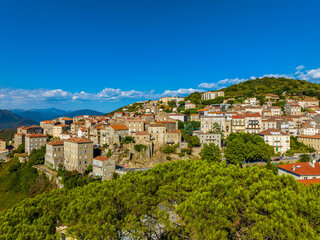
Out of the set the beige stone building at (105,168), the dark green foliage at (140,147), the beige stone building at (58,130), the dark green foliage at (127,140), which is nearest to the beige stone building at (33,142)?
the beige stone building at (58,130)

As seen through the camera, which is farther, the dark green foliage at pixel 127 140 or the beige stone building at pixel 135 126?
the beige stone building at pixel 135 126

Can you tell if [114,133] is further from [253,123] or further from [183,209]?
[183,209]

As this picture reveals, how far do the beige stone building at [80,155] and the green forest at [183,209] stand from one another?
2497 centimetres

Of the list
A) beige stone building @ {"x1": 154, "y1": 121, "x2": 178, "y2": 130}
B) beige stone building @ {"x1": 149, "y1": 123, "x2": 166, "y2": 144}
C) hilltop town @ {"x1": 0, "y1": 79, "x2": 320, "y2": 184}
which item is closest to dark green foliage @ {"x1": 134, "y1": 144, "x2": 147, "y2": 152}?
hilltop town @ {"x1": 0, "y1": 79, "x2": 320, "y2": 184}

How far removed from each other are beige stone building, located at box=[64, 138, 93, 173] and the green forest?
25.0 m

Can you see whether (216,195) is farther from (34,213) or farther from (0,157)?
(0,157)

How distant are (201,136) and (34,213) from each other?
37.8m

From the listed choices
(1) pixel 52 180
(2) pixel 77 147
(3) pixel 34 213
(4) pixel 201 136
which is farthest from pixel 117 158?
(3) pixel 34 213

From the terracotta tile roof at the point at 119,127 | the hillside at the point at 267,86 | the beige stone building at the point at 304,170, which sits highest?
the hillside at the point at 267,86

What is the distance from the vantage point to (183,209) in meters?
11.0

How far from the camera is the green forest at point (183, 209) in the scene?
31.9 feet

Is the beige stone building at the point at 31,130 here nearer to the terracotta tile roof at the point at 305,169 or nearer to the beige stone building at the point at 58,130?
the beige stone building at the point at 58,130

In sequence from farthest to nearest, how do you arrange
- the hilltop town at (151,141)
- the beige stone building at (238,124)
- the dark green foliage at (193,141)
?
the beige stone building at (238,124) < the dark green foliage at (193,141) < the hilltop town at (151,141)

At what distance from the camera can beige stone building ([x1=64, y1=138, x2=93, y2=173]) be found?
3922 centimetres
